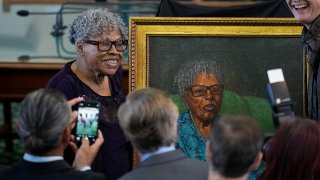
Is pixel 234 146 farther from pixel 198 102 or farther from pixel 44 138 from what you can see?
pixel 198 102

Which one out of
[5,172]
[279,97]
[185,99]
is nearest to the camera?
[5,172]

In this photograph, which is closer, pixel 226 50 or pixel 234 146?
pixel 234 146

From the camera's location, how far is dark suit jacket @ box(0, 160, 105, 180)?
2209mm

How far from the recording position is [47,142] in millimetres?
2184

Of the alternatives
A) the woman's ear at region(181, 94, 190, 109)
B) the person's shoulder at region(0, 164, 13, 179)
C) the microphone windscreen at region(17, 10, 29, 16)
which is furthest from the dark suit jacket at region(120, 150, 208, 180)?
the microphone windscreen at region(17, 10, 29, 16)

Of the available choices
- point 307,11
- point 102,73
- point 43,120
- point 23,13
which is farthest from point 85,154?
point 23,13

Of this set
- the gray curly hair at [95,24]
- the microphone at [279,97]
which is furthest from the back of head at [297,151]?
the gray curly hair at [95,24]

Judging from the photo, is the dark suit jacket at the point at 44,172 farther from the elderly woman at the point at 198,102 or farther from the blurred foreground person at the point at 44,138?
the elderly woman at the point at 198,102

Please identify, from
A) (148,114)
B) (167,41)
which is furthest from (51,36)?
(148,114)

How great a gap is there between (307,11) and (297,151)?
92 centimetres

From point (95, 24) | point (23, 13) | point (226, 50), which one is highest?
point (23, 13)

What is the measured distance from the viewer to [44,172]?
2.21m

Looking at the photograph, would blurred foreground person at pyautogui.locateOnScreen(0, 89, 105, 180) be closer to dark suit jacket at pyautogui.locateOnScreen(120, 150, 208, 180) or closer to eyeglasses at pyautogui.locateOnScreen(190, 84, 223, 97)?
dark suit jacket at pyautogui.locateOnScreen(120, 150, 208, 180)

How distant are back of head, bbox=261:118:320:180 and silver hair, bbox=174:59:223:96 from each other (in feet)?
2.78
